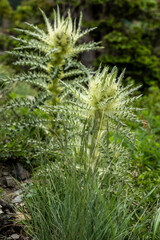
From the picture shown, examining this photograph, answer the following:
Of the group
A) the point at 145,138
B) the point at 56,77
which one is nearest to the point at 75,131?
the point at 56,77

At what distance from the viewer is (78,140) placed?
1.98 metres

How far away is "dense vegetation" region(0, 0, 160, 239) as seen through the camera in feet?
4.72

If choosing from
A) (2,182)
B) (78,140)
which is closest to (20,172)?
Result: (2,182)

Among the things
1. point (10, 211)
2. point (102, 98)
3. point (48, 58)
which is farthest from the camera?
point (48, 58)

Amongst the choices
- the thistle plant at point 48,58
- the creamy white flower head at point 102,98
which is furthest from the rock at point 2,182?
the creamy white flower head at point 102,98

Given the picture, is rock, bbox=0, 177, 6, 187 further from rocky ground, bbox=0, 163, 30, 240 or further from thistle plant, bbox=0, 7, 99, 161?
thistle plant, bbox=0, 7, 99, 161

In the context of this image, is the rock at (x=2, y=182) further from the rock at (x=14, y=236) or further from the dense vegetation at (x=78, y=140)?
the rock at (x=14, y=236)

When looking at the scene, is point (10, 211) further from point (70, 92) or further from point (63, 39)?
point (63, 39)

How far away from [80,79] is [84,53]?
0.33 m

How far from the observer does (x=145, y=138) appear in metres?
3.04

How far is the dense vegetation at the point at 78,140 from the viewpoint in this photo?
1439 millimetres

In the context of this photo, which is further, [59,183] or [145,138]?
[145,138]

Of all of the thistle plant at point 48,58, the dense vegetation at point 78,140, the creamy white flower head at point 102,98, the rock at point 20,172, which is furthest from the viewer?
the rock at point 20,172

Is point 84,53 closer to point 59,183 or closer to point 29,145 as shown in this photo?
point 29,145
